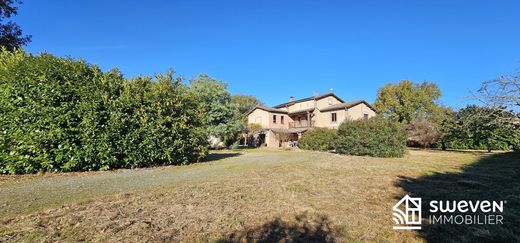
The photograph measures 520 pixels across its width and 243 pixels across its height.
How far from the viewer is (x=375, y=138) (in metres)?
15.6

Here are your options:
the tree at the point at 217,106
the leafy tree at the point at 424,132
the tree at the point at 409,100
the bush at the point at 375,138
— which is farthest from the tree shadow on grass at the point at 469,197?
the tree at the point at 409,100

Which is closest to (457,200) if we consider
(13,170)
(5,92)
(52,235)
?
(52,235)

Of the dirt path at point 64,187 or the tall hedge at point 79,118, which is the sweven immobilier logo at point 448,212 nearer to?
the dirt path at point 64,187

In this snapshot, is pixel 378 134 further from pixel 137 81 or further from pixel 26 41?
pixel 26 41

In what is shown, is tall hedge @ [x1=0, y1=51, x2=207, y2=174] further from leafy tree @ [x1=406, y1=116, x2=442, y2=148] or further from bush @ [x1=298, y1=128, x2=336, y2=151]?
leafy tree @ [x1=406, y1=116, x2=442, y2=148]

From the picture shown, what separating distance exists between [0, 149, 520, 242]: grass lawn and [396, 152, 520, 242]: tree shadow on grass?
0.01 meters

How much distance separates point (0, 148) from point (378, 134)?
17797 mm

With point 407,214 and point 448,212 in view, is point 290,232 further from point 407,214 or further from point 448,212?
point 448,212

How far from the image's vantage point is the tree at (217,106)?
24.3 metres

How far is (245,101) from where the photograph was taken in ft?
191

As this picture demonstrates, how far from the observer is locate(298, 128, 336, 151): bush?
21.1m

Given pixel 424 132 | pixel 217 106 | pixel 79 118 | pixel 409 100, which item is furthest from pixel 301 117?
pixel 79 118

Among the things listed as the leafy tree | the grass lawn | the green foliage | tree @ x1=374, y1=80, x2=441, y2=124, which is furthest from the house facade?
the grass lawn

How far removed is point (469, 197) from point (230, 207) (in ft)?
16.2
